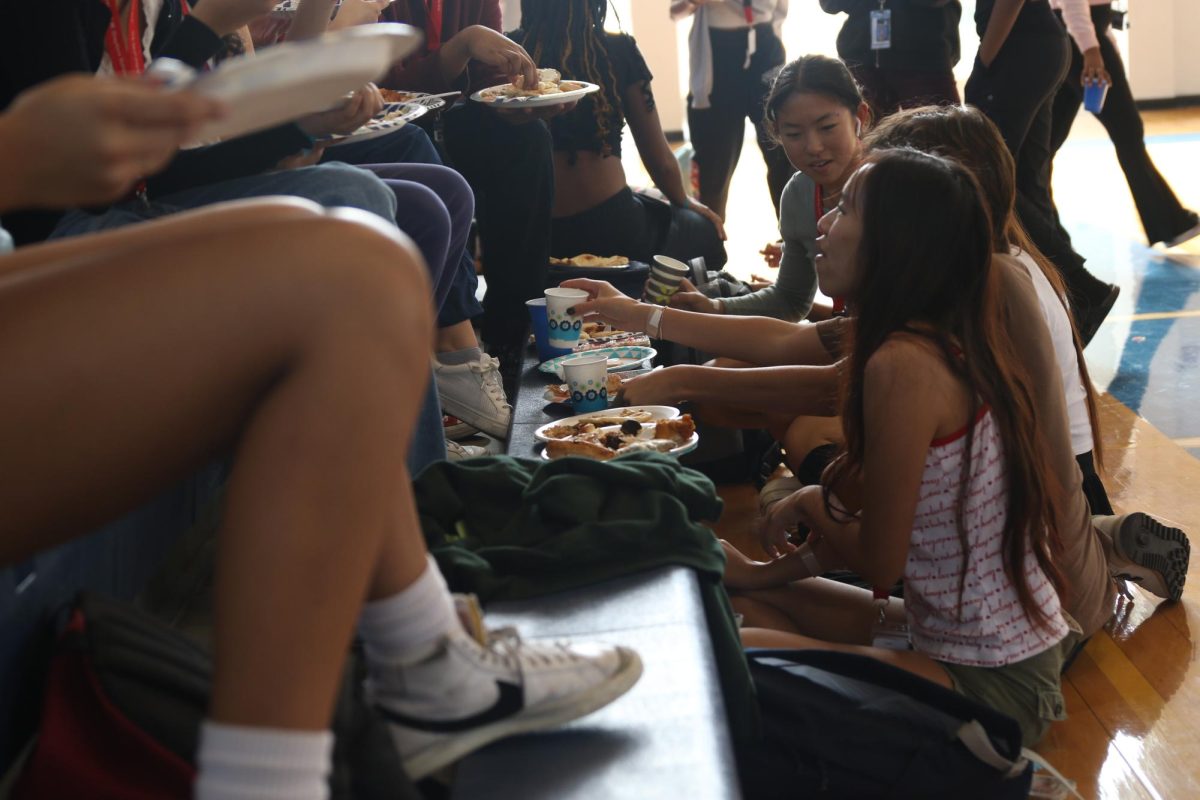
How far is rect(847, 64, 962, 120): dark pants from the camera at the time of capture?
165 inches

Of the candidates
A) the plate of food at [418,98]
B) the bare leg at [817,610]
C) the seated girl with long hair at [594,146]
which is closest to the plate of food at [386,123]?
→ the plate of food at [418,98]

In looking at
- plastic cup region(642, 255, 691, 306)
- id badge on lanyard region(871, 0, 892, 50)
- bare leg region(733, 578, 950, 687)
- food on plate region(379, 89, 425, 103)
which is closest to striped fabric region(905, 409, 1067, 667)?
bare leg region(733, 578, 950, 687)

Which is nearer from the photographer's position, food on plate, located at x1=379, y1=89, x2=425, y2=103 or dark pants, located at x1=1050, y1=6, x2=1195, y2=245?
food on plate, located at x1=379, y1=89, x2=425, y2=103

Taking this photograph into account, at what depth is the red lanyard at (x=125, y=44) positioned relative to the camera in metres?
1.67

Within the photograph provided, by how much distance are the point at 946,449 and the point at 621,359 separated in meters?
1.14

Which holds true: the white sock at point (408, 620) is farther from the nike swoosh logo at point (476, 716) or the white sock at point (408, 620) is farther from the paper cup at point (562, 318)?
the paper cup at point (562, 318)

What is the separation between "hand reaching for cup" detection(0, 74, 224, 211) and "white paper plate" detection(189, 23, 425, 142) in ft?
0.05

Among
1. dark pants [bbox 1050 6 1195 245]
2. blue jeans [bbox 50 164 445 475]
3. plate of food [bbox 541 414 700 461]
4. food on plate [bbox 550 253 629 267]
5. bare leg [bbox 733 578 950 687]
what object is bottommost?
dark pants [bbox 1050 6 1195 245]

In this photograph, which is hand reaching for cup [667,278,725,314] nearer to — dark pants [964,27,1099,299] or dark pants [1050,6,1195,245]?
dark pants [964,27,1099,299]

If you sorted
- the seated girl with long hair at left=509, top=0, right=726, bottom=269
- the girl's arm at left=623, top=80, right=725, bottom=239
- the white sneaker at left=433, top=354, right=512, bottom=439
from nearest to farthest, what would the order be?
1. the white sneaker at left=433, top=354, right=512, bottom=439
2. the seated girl with long hair at left=509, top=0, right=726, bottom=269
3. the girl's arm at left=623, top=80, right=725, bottom=239

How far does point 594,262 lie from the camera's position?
372cm

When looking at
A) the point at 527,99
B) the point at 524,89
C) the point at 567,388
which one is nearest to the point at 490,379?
the point at 567,388

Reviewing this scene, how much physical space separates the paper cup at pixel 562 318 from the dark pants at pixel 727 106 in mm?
A: 2554

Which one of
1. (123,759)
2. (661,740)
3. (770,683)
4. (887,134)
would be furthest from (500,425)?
(123,759)
